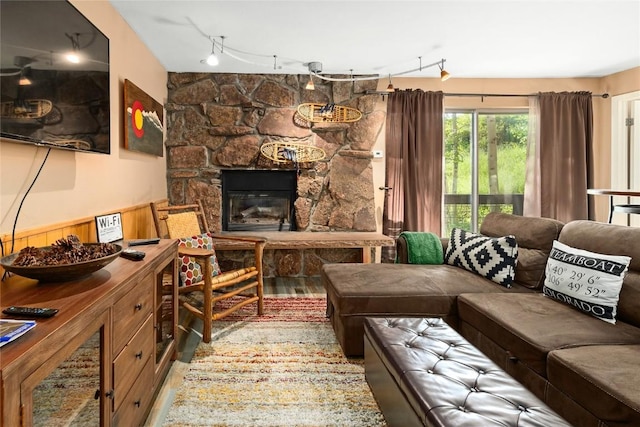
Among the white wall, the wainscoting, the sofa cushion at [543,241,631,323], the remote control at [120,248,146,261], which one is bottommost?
the sofa cushion at [543,241,631,323]

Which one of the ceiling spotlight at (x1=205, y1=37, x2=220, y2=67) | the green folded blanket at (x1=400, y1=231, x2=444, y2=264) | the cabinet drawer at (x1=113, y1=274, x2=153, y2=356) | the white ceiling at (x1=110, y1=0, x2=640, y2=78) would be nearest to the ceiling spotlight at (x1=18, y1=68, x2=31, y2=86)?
the cabinet drawer at (x1=113, y1=274, x2=153, y2=356)

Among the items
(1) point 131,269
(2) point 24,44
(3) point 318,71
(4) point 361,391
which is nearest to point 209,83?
(3) point 318,71

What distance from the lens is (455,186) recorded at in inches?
186

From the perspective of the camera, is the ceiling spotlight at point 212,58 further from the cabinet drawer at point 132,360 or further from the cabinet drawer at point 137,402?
the cabinet drawer at point 137,402

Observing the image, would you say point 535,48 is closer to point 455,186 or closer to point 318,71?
point 455,186

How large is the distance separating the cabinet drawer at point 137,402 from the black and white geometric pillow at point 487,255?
7.11 feet

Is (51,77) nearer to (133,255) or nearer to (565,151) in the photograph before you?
(133,255)

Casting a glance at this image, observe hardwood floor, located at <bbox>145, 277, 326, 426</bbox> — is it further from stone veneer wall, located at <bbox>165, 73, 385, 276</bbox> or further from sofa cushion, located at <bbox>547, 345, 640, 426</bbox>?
sofa cushion, located at <bbox>547, 345, 640, 426</bbox>

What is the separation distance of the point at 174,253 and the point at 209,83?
270 cm

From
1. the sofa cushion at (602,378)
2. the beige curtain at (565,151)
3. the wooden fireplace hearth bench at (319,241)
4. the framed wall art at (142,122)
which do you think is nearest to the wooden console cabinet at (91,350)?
the framed wall art at (142,122)

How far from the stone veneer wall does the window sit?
3.06 ft

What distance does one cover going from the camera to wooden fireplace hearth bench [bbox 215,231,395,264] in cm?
380

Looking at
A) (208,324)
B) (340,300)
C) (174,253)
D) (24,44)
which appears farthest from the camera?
(208,324)

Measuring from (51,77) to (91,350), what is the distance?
1196 millimetres
